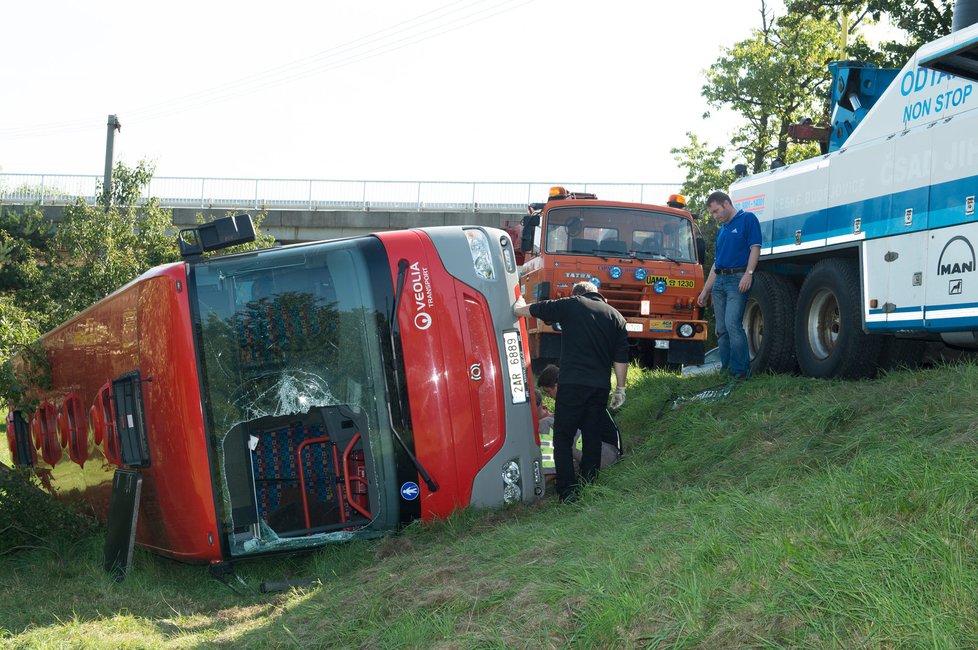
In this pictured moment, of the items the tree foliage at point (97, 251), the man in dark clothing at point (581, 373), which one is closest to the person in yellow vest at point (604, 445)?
the man in dark clothing at point (581, 373)

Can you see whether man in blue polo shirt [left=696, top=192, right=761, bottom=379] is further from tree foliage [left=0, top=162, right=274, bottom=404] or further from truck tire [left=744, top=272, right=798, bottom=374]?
tree foliage [left=0, top=162, right=274, bottom=404]

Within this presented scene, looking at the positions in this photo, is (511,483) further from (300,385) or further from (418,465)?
(300,385)

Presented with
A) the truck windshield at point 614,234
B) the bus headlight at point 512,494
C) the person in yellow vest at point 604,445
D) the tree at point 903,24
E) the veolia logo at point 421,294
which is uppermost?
the tree at point 903,24

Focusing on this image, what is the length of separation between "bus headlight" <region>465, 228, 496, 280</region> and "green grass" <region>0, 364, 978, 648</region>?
1722mm

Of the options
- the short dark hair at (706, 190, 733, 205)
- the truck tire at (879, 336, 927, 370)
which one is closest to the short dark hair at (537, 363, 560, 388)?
the short dark hair at (706, 190, 733, 205)

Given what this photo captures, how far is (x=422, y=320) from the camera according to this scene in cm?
679

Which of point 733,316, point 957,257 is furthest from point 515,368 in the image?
point 957,257

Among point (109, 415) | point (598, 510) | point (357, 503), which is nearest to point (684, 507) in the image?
point (598, 510)

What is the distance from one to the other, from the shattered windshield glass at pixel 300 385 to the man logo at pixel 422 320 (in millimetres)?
217

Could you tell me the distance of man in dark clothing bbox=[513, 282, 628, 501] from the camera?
23.6 feet

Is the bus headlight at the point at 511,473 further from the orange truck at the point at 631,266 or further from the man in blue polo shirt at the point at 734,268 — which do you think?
the orange truck at the point at 631,266

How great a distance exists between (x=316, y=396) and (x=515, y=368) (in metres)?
1.46

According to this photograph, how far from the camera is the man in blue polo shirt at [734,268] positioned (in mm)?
9133

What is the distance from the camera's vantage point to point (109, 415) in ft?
23.3
